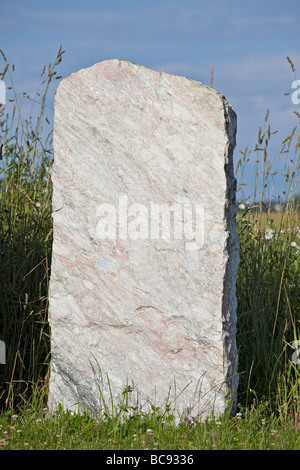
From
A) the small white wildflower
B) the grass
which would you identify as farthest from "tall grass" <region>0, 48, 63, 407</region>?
the small white wildflower

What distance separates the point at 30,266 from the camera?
144 inches

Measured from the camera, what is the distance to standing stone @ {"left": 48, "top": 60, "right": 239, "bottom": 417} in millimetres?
2768

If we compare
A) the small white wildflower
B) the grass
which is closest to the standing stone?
the grass

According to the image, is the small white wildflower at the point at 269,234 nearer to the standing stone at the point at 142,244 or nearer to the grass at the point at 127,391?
the grass at the point at 127,391

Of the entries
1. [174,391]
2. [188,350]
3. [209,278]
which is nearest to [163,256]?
[209,278]

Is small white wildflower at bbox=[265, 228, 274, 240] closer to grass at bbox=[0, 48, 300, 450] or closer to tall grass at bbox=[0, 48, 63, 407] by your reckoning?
grass at bbox=[0, 48, 300, 450]

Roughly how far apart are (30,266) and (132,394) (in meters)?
1.19

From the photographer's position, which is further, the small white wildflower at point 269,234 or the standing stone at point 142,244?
the small white wildflower at point 269,234

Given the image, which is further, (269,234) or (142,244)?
(269,234)

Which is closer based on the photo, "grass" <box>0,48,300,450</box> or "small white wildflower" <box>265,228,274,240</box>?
"grass" <box>0,48,300,450</box>

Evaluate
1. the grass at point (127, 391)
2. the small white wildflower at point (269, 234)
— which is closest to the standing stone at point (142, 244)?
the grass at point (127, 391)

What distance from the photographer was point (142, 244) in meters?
2.89

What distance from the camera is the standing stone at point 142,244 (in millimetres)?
2768

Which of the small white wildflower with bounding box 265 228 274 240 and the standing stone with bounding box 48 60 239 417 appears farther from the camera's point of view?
the small white wildflower with bounding box 265 228 274 240
